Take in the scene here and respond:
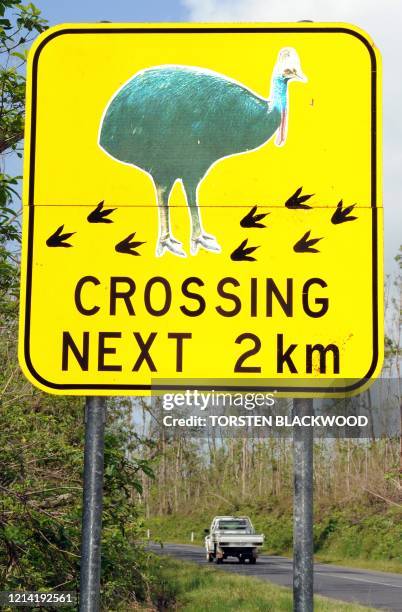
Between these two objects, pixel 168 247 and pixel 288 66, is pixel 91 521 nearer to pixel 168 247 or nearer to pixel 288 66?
pixel 168 247

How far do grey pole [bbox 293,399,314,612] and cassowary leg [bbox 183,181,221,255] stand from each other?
2.15ft

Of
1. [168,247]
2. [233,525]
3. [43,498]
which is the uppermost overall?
[168,247]

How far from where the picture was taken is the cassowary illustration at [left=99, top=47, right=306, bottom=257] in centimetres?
302

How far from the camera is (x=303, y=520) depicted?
2.75m

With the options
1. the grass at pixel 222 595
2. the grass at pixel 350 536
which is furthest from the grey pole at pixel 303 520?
the grass at pixel 350 536

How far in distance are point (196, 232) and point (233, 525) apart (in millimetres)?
34752

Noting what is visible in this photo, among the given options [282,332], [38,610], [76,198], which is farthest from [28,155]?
[38,610]

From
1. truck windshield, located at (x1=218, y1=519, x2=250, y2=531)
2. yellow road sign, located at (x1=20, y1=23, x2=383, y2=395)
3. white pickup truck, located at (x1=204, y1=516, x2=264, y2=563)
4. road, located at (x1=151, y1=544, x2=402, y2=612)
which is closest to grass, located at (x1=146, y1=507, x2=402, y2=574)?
truck windshield, located at (x1=218, y1=519, x2=250, y2=531)

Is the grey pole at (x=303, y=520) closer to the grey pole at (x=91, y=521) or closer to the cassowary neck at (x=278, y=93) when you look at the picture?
the grey pole at (x=91, y=521)

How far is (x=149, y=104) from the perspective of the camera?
308 centimetres

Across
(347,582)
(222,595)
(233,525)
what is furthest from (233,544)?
(222,595)

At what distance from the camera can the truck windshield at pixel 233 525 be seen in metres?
36.2

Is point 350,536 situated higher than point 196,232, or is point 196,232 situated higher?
point 196,232

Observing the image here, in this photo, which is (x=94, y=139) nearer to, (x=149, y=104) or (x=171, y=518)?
(x=149, y=104)
